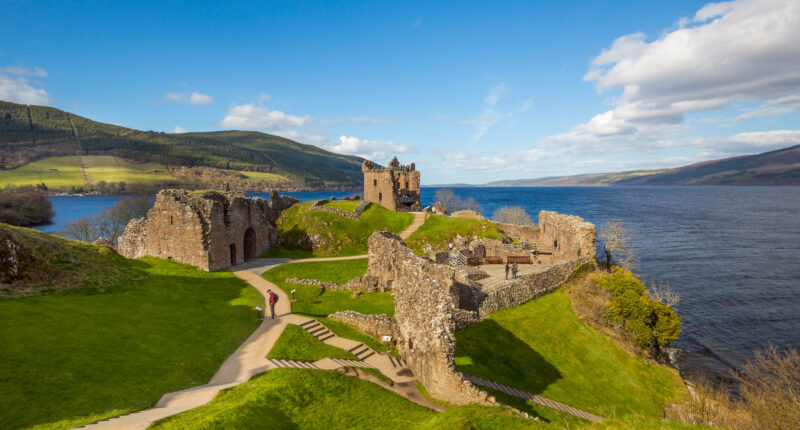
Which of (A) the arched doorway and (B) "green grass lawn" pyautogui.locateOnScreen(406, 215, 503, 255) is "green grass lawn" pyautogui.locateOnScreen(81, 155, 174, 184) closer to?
(A) the arched doorway

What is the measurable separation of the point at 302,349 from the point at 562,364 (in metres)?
16.1

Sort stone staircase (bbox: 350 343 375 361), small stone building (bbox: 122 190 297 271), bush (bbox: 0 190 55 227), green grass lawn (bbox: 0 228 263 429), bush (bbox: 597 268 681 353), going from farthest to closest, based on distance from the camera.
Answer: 1. bush (bbox: 0 190 55 227)
2. small stone building (bbox: 122 190 297 271)
3. bush (bbox: 597 268 681 353)
4. stone staircase (bbox: 350 343 375 361)
5. green grass lawn (bbox: 0 228 263 429)

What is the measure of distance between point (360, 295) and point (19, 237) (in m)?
21.2

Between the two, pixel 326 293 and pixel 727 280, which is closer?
pixel 326 293

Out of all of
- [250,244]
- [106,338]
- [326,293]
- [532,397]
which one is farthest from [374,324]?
[250,244]

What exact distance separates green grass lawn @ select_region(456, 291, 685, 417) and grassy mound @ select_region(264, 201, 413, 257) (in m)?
23.5

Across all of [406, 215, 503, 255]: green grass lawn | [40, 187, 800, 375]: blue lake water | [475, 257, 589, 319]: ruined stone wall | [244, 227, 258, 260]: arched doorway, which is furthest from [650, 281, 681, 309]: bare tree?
[244, 227, 258, 260]: arched doorway

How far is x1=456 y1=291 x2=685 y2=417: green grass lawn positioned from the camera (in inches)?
727

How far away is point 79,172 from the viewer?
550 ft

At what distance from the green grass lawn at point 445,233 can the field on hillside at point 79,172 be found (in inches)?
6735

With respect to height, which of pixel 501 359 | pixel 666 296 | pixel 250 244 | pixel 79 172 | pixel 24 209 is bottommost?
pixel 666 296

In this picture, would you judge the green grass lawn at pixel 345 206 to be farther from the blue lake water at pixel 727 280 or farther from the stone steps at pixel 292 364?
the blue lake water at pixel 727 280

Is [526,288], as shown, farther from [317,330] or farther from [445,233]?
[445,233]

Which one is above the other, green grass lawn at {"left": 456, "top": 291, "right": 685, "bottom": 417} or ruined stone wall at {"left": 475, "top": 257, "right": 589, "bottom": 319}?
ruined stone wall at {"left": 475, "top": 257, "right": 589, "bottom": 319}
